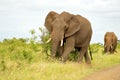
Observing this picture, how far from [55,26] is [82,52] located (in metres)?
2.53

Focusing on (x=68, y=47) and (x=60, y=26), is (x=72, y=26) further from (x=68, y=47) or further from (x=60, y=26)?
(x=68, y=47)

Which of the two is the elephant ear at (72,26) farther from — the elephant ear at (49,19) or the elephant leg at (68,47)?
the elephant ear at (49,19)

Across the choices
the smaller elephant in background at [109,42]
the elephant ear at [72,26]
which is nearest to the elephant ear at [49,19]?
the elephant ear at [72,26]

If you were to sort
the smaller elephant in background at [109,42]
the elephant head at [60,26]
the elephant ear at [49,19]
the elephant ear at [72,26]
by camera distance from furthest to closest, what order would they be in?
the smaller elephant in background at [109,42] < the elephant ear at [49,19] < the elephant ear at [72,26] < the elephant head at [60,26]

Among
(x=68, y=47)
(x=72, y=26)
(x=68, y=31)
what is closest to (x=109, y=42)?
(x=72, y=26)

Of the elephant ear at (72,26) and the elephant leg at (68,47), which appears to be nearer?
the elephant leg at (68,47)

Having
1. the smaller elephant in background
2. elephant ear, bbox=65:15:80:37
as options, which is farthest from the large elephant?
the smaller elephant in background

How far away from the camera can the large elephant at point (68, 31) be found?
1822 cm

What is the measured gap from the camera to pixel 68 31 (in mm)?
18859

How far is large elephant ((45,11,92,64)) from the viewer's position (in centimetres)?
1822

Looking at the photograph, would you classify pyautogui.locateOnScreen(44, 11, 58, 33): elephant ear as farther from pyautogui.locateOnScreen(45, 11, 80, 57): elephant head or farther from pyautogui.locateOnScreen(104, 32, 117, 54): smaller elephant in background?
pyautogui.locateOnScreen(104, 32, 117, 54): smaller elephant in background

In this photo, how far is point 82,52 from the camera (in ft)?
65.8

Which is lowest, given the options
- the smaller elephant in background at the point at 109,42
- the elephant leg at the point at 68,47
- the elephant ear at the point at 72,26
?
the smaller elephant in background at the point at 109,42

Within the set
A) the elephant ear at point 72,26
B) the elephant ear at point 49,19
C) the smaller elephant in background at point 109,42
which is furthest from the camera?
the smaller elephant in background at point 109,42
